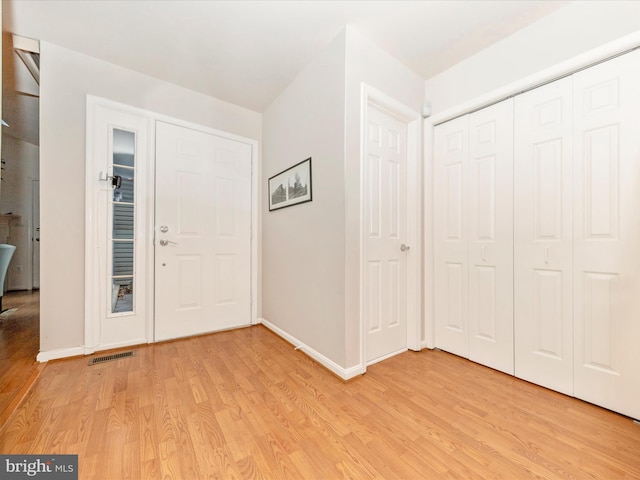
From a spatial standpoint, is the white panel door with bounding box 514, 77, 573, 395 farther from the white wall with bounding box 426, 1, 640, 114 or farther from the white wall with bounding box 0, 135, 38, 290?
the white wall with bounding box 0, 135, 38, 290

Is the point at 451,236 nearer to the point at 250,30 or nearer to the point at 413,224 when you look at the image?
the point at 413,224

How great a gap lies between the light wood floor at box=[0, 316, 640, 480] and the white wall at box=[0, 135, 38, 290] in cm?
427

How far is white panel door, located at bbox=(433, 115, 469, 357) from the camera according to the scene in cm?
216

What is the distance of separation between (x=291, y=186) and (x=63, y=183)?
1832 millimetres

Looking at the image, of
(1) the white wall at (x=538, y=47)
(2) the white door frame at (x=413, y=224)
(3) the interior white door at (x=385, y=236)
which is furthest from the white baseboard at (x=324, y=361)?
(1) the white wall at (x=538, y=47)

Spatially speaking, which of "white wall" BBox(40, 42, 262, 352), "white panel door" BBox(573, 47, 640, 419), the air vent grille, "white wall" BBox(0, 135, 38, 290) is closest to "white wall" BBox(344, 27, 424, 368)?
"white panel door" BBox(573, 47, 640, 419)

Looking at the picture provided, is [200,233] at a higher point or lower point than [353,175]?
lower

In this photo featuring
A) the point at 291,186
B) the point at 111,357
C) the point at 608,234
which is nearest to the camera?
the point at 608,234

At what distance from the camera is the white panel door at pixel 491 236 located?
191 cm

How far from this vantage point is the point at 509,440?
4.15ft

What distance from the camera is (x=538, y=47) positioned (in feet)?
5.76

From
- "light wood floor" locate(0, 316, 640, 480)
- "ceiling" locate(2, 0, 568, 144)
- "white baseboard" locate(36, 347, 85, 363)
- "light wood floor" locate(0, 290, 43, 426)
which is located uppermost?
"ceiling" locate(2, 0, 568, 144)

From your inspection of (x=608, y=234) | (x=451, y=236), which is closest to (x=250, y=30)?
(x=451, y=236)

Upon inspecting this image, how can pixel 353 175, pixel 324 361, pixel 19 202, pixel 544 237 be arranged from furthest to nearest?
pixel 19 202, pixel 324 361, pixel 353 175, pixel 544 237
